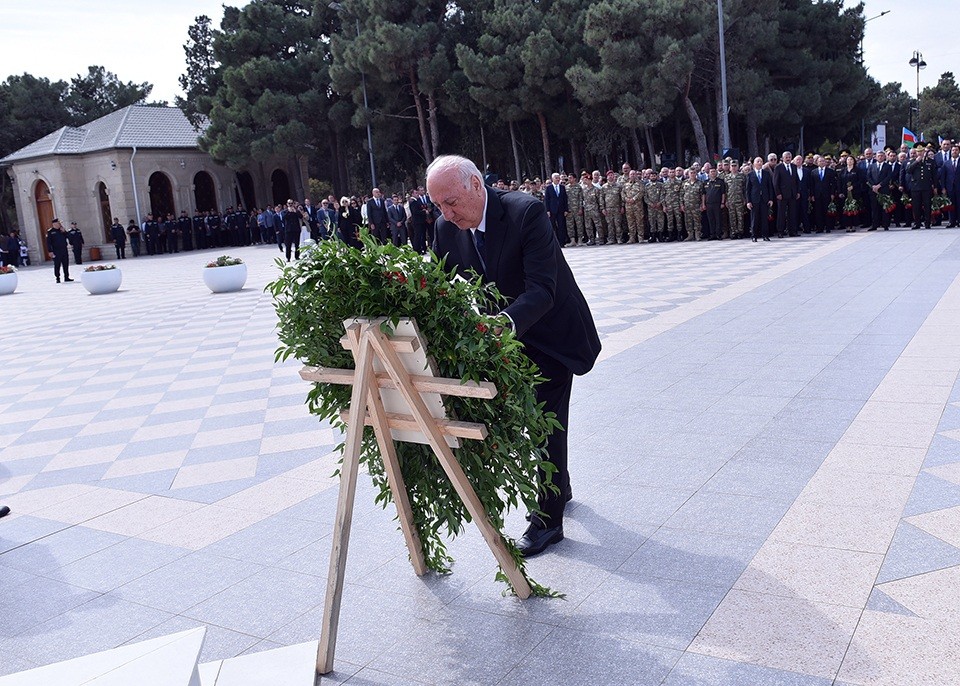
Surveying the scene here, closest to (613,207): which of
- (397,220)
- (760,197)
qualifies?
(760,197)

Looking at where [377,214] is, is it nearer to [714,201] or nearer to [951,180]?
[714,201]

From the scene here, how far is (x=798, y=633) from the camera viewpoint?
310 centimetres

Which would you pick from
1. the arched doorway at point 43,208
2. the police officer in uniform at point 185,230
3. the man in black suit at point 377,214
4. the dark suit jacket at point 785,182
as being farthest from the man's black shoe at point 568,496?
the arched doorway at point 43,208

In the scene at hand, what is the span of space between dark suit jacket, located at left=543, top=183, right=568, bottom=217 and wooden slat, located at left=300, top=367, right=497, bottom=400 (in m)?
20.4

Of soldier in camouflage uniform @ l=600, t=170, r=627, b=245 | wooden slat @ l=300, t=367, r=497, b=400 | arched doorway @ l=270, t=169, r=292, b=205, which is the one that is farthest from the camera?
arched doorway @ l=270, t=169, r=292, b=205

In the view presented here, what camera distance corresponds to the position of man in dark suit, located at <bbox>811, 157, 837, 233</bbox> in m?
19.3

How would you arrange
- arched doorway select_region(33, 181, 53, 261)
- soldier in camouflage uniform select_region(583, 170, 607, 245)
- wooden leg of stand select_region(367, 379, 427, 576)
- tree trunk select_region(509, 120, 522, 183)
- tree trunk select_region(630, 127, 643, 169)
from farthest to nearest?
arched doorway select_region(33, 181, 53, 261) → tree trunk select_region(509, 120, 522, 183) → tree trunk select_region(630, 127, 643, 169) → soldier in camouflage uniform select_region(583, 170, 607, 245) → wooden leg of stand select_region(367, 379, 427, 576)

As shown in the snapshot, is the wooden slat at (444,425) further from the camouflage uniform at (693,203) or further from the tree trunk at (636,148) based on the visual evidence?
the tree trunk at (636,148)

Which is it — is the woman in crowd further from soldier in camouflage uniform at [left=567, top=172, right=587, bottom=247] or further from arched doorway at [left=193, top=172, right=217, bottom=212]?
arched doorway at [left=193, top=172, right=217, bottom=212]

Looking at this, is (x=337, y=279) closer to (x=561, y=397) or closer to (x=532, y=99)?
(x=561, y=397)

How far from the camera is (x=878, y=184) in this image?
61.5ft

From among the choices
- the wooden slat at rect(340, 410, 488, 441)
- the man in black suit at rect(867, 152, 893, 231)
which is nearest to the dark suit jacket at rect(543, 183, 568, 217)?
the man in black suit at rect(867, 152, 893, 231)

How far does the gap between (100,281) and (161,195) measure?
2521cm

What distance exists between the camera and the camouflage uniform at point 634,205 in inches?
864
